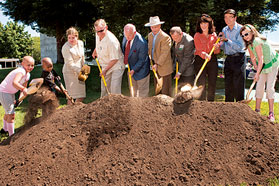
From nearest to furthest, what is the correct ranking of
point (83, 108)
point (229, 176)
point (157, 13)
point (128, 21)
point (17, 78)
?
point (229, 176) → point (83, 108) → point (17, 78) → point (157, 13) → point (128, 21)

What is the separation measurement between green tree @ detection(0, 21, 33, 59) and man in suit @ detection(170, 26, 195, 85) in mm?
47694

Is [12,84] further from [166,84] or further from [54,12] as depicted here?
[54,12]

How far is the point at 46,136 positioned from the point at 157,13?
253 inches

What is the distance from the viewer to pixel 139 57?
4.18 metres

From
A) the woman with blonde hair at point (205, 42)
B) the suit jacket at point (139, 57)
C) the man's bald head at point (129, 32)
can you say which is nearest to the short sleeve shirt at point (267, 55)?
the woman with blonde hair at point (205, 42)

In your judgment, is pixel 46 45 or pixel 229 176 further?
pixel 46 45

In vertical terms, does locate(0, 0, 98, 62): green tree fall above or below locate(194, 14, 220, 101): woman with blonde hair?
above

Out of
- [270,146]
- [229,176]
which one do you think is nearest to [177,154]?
[229,176]

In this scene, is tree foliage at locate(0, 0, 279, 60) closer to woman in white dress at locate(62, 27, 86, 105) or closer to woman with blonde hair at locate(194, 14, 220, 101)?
woman with blonde hair at locate(194, 14, 220, 101)

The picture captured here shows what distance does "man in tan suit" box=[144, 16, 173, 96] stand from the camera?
13.8 ft

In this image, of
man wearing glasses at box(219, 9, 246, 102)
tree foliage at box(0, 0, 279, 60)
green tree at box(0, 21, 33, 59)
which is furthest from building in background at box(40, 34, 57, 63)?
man wearing glasses at box(219, 9, 246, 102)

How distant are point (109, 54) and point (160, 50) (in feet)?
2.89

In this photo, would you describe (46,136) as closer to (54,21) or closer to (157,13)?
(157,13)

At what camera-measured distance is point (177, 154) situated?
8.48ft
